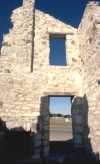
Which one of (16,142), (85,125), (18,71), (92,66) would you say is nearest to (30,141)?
(16,142)

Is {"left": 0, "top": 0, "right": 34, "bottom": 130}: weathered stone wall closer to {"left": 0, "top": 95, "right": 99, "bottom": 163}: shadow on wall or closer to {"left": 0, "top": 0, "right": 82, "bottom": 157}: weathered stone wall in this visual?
{"left": 0, "top": 0, "right": 82, "bottom": 157}: weathered stone wall

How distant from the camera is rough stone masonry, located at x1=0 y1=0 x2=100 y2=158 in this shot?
32.8 feet

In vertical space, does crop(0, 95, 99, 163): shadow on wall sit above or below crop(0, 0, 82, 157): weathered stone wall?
below

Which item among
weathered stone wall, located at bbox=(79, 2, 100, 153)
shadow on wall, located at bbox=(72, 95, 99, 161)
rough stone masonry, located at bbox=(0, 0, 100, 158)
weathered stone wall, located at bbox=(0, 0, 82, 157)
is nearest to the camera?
weathered stone wall, located at bbox=(79, 2, 100, 153)

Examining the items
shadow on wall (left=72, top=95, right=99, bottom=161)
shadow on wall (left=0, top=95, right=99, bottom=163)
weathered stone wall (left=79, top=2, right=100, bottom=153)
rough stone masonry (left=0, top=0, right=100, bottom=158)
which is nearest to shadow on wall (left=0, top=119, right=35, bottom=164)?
shadow on wall (left=0, top=95, right=99, bottom=163)

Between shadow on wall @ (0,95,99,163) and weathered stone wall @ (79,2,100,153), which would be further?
shadow on wall @ (0,95,99,163)

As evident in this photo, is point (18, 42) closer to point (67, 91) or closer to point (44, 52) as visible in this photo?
point (44, 52)

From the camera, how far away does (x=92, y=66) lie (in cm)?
955

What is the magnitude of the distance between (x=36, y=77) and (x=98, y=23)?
3.60 meters

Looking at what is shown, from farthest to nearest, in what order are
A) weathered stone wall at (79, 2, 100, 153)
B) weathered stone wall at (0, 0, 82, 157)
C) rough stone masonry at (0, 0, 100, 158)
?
weathered stone wall at (0, 0, 82, 157), rough stone masonry at (0, 0, 100, 158), weathered stone wall at (79, 2, 100, 153)

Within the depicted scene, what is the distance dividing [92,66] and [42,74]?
2545 millimetres

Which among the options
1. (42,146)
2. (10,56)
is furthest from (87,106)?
(10,56)

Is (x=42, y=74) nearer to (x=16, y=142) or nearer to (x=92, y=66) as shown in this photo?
(x=92, y=66)

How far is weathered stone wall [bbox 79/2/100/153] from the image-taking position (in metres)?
8.98
